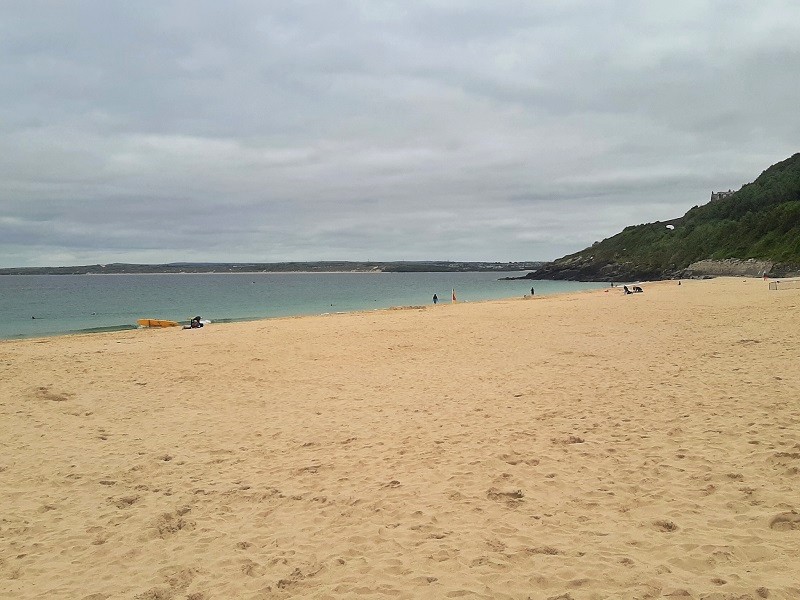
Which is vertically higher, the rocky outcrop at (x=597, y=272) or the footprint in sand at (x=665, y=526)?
the rocky outcrop at (x=597, y=272)

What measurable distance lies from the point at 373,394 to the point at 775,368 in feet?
25.6

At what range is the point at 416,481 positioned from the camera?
6047 mm

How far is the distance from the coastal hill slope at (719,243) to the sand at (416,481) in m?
55.8

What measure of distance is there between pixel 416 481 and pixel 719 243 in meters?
88.2

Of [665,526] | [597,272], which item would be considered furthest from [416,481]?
[597,272]

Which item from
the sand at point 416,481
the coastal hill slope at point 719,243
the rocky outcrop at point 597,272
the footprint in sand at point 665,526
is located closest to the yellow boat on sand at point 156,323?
the sand at point 416,481

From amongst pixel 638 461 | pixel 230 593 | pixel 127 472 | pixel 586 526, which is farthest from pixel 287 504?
pixel 638 461

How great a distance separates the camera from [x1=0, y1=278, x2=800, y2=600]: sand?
13.6 feet

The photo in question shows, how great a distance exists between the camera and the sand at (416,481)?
13.6 feet

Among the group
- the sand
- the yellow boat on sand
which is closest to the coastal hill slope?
the sand

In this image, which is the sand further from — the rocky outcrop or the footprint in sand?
the rocky outcrop

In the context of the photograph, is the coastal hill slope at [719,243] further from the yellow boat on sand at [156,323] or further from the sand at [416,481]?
the yellow boat on sand at [156,323]

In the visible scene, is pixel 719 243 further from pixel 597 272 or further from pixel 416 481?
pixel 416 481

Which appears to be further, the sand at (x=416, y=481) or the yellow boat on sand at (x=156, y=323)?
the yellow boat on sand at (x=156, y=323)
